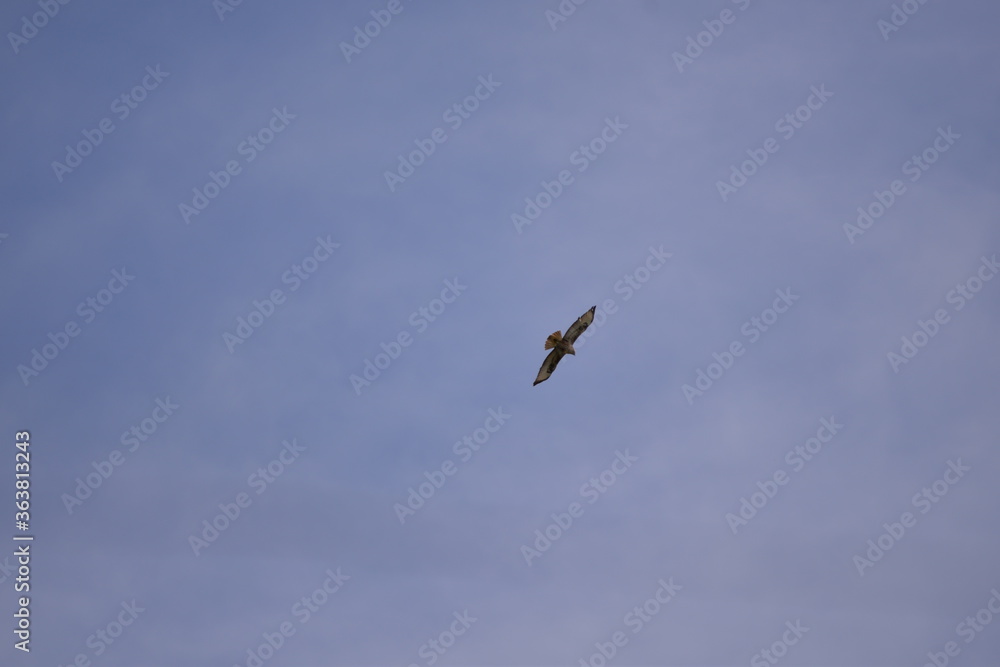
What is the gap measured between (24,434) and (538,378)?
3430 centimetres

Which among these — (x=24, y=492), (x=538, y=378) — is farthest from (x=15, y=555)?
(x=538, y=378)

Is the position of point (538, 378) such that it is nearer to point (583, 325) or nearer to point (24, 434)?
point (583, 325)

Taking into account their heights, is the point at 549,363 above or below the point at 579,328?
below

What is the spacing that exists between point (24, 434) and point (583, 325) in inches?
1479

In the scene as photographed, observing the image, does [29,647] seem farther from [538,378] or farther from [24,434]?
[538,378]

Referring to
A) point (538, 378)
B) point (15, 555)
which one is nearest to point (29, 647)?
point (15, 555)

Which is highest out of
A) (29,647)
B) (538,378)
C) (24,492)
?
(538,378)

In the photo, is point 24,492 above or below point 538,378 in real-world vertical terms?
below

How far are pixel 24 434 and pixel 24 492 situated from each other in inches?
155

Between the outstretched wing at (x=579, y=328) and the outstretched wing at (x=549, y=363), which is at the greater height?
the outstretched wing at (x=579, y=328)

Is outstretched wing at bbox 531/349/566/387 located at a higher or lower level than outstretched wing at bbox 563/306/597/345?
lower

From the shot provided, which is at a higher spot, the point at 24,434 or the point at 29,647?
A: the point at 24,434

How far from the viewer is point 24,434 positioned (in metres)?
96.3

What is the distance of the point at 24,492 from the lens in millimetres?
94938
